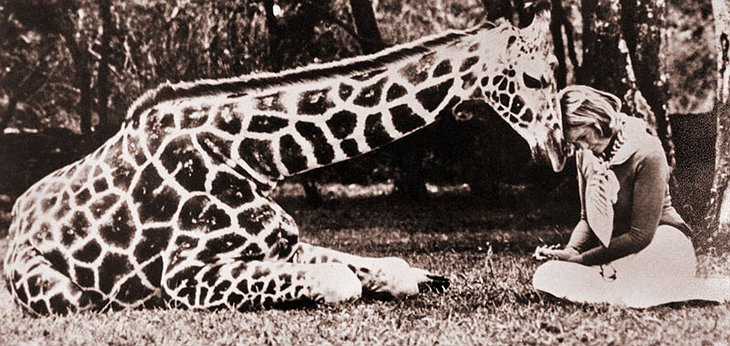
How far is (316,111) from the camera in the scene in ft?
14.1

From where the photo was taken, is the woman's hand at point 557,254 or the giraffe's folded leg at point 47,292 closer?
the giraffe's folded leg at point 47,292

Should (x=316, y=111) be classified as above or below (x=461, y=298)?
above

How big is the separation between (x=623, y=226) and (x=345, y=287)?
1.51 meters

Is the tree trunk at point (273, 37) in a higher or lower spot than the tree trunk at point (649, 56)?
higher

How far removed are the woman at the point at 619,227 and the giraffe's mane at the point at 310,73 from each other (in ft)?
2.47

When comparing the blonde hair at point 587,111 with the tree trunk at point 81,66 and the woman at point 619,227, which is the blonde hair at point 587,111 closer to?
the woman at point 619,227

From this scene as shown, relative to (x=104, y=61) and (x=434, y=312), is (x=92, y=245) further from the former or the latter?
(x=434, y=312)

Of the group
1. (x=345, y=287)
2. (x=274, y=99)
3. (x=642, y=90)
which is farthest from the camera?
(x=642, y=90)

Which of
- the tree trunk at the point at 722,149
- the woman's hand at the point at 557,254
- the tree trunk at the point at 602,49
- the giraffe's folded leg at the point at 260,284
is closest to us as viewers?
the giraffe's folded leg at the point at 260,284

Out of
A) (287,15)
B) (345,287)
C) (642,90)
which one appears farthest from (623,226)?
(287,15)

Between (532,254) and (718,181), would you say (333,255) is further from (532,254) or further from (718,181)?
(718,181)

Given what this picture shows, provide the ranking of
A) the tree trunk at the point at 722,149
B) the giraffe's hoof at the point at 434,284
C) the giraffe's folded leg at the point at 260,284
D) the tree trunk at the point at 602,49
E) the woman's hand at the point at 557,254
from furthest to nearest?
1. the tree trunk at the point at 722,149
2. the tree trunk at the point at 602,49
3. the woman's hand at the point at 557,254
4. the giraffe's hoof at the point at 434,284
5. the giraffe's folded leg at the point at 260,284

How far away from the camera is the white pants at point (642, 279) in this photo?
424 cm

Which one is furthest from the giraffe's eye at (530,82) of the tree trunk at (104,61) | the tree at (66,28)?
the tree at (66,28)
